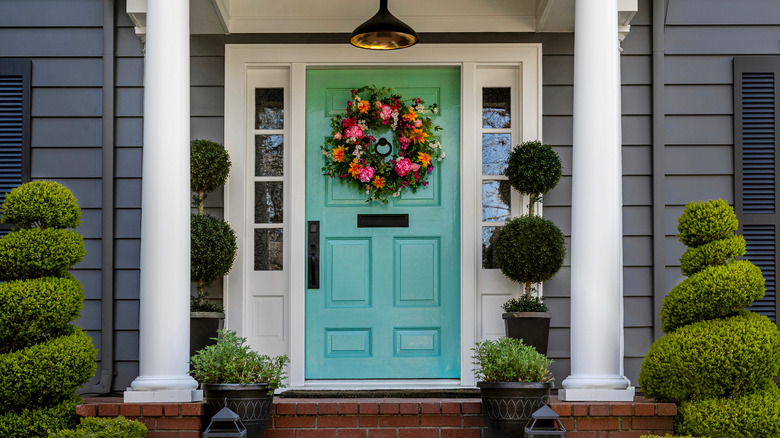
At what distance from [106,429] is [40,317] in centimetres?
59

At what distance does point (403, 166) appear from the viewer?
198 inches

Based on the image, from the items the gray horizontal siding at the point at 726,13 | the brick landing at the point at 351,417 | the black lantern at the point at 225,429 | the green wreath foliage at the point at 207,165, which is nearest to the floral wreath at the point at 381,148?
the green wreath foliage at the point at 207,165

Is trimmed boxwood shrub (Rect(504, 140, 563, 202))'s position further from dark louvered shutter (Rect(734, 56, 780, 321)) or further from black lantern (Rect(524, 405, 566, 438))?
black lantern (Rect(524, 405, 566, 438))

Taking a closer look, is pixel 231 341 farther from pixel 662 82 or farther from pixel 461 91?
pixel 662 82

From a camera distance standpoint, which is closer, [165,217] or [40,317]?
[40,317]

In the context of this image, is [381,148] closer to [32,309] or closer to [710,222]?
[710,222]

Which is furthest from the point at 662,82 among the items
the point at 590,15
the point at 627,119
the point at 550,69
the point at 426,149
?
the point at 426,149

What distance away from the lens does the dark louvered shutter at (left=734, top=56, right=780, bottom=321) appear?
4984 millimetres

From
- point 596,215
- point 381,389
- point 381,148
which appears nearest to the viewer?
point 596,215

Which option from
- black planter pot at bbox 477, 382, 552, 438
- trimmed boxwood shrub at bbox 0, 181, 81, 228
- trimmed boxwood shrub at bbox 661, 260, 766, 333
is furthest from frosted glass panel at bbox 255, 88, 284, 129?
trimmed boxwood shrub at bbox 661, 260, 766, 333

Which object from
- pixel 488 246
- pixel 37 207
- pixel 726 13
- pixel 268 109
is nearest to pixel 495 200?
pixel 488 246

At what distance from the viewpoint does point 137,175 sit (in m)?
5.00

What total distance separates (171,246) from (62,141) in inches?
57.0

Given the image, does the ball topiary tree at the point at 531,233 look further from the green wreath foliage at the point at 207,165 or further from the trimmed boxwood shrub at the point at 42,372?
the trimmed boxwood shrub at the point at 42,372
